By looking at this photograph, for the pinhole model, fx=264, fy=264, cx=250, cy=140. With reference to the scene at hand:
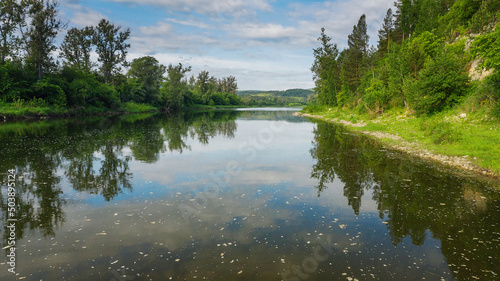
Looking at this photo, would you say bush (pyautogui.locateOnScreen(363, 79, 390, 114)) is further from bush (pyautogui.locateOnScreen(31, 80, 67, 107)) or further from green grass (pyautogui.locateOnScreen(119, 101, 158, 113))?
green grass (pyautogui.locateOnScreen(119, 101, 158, 113))

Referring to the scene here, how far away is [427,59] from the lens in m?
28.5

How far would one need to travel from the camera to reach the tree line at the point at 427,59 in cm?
2272

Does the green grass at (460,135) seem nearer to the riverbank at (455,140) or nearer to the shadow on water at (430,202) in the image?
the riverbank at (455,140)

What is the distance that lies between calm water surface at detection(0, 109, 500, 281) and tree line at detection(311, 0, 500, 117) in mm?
11824

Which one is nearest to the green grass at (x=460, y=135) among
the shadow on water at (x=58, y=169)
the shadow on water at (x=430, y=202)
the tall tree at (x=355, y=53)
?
the shadow on water at (x=430, y=202)

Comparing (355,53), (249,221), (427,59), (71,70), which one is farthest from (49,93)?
(355,53)

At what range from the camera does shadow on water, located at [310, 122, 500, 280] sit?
729 centimetres

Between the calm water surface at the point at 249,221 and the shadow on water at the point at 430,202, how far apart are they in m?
0.05

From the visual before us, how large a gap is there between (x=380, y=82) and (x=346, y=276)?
146 feet

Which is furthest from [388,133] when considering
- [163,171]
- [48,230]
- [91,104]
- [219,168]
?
[91,104]

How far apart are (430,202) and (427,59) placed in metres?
24.0

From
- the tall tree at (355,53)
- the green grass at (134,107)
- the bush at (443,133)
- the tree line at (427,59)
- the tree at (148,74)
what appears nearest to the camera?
the bush at (443,133)

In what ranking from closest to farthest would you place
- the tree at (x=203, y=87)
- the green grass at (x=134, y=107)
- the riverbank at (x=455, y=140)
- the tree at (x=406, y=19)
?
the riverbank at (x=455, y=140) → the tree at (x=406, y=19) → the green grass at (x=134, y=107) → the tree at (x=203, y=87)

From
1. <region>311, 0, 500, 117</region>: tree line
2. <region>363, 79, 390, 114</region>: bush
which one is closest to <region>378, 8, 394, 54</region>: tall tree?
<region>311, 0, 500, 117</region>: tree line
